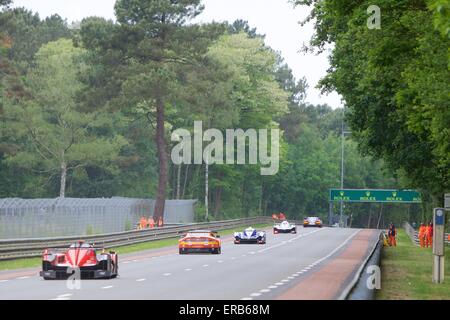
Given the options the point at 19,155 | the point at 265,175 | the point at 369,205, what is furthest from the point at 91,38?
the point at 369,205

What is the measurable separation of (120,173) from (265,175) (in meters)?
23.9

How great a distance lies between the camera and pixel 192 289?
2544 centimetres

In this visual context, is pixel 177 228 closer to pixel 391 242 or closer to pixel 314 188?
pixel 391 242

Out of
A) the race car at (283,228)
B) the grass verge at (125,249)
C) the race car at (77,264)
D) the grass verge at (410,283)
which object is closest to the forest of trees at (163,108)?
the grass verge at (410,283)

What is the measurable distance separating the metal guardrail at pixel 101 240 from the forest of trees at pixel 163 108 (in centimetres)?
898

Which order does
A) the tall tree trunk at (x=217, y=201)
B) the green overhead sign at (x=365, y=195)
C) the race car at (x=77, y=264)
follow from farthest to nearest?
the green overhead sign at (x=365, y=195) < the tall tree trunk at (x=217, y=201) < the race car at (x=77, y=264)

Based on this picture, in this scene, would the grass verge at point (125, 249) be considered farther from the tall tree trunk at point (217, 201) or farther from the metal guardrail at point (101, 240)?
the tall tree trunk at point (217, 201)

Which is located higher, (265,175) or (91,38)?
(91,38)

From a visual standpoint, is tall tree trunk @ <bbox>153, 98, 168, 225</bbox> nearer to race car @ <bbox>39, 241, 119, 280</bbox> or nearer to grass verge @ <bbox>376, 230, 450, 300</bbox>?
grass verge @ <bbox>376, 230, 450, 300</bbox>

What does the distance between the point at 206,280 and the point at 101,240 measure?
2274 cm

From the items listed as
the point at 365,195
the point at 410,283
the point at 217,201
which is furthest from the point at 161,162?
the point at 410,283

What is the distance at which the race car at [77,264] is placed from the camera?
29.0 meters

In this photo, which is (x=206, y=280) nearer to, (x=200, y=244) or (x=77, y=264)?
(x=77, y=264)

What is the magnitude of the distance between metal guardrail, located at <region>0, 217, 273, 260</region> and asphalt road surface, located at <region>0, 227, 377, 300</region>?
2967 mm
